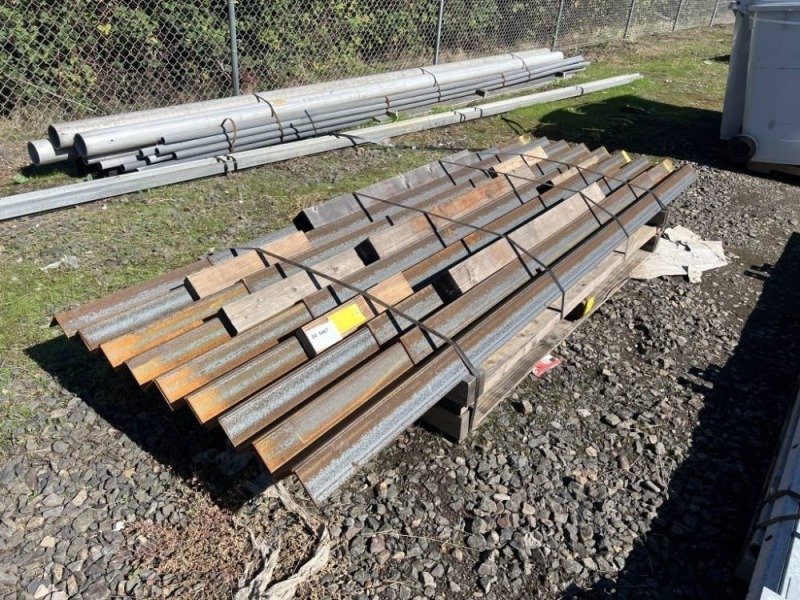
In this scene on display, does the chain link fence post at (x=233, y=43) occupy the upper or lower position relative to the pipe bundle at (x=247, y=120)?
upper

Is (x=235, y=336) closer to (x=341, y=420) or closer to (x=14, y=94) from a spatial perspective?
(x=341, y=420)

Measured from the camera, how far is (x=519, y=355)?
131 inches

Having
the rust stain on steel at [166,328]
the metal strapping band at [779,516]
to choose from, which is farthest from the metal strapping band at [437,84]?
the metal strapping band at [779,516]

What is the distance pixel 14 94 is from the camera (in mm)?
6660

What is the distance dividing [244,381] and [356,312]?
2.15 feet

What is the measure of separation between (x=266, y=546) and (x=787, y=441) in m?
2.55

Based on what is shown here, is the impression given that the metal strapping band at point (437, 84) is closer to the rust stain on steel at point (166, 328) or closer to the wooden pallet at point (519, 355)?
the wooden pallet at point (519, 355)

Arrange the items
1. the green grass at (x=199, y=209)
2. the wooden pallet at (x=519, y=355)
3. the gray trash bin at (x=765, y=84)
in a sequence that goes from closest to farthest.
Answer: the wooden pallet at (x=519, y=355) < the green grass at (x=199, y=209) < the gray trash bin at (x=765, y=84)

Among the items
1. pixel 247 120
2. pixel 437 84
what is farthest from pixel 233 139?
pixel 437 84

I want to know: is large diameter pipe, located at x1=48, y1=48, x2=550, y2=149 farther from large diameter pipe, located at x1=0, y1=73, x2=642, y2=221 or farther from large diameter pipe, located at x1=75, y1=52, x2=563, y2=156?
large diameter pipe, located at x1=0, y1=73, x2=642, y2=221

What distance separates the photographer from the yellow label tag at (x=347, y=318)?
9.13 ft

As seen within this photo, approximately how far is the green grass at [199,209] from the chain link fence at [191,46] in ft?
5.84

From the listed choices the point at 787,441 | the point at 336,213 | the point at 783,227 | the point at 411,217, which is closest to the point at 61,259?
the point at 336,213

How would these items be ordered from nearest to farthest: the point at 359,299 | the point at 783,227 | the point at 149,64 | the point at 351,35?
the point at 359,299
the point at 783,227
the point at 149,64
the point at 351,35
